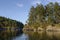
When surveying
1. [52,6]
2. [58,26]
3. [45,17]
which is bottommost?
[58,26]

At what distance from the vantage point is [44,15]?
10531cm

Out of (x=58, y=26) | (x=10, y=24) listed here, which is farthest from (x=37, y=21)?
(x=10, y=24)

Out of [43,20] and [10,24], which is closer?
[43,20]

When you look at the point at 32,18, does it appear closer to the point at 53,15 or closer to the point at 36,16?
the point at 36,16

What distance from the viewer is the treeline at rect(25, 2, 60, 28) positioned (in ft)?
320

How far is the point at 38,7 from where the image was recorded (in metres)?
107

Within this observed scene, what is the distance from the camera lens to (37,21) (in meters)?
106

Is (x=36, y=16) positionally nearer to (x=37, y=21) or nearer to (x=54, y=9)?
(x=37, y=21)

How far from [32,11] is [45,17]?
11.7m

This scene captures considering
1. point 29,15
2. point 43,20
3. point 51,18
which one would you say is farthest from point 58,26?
point 29,15

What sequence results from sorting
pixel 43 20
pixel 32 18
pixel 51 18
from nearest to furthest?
pixel 51 18
pixel 43 20
pixel 32 18

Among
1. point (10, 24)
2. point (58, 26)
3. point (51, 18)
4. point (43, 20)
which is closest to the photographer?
point (58, 26)

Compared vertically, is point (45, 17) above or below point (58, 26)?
above

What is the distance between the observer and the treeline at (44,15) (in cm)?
9750
